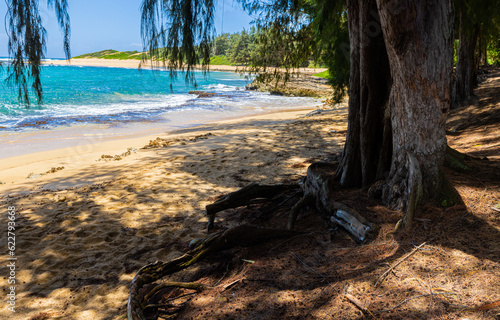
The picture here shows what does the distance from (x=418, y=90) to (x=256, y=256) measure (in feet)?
7.03

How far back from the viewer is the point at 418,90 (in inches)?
119

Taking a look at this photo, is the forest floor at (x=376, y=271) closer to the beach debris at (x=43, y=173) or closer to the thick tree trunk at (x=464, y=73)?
the beach debris at (x=43, y=173)

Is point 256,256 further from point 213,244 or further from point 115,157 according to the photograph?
point 115,157

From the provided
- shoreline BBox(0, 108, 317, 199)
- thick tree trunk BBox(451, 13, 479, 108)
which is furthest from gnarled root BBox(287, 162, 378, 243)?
thick tree trunk BBox(451, 13, 479, 108)

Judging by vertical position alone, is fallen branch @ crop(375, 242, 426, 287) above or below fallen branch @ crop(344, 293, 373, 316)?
above

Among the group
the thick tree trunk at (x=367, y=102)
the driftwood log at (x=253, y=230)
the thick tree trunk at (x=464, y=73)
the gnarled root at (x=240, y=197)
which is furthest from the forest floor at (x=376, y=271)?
the thick tree trunk at (x=464, y=73)

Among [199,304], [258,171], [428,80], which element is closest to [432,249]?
[428,80]

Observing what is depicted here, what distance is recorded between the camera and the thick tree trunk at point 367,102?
3650 millimetres

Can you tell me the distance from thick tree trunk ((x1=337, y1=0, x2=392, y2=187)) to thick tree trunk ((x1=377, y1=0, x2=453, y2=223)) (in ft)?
1.31

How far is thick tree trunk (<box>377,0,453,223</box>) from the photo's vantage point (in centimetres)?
283

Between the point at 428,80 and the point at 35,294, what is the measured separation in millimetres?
4153

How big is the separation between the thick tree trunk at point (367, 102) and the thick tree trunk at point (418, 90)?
40cm

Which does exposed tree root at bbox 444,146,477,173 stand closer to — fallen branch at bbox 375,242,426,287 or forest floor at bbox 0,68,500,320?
forest floor at bbox 0,68,500,320

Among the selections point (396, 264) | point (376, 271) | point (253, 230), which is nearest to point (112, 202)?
point (253, 230)
